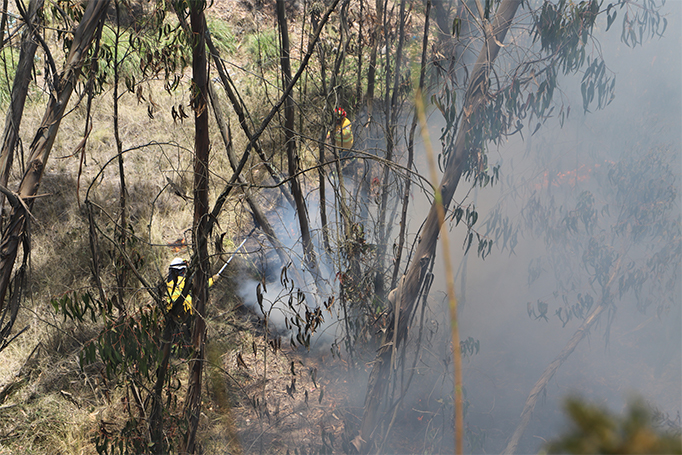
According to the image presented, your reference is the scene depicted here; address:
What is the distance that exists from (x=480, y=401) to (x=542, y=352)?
6.21ft

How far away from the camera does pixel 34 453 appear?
13.5 feet

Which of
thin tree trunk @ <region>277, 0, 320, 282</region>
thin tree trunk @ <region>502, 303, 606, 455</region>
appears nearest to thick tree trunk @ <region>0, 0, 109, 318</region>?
thin tree trunk @ <region>277, 0, 320, 282</region>

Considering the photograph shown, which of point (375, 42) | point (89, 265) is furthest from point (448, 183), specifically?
point (89, 265)

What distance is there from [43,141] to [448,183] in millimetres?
3021

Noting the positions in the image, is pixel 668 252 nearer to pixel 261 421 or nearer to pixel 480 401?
pixel 480 401

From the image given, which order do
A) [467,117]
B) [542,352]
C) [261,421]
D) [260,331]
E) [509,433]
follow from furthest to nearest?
[542,352] < [260,331] < [509,433] < [261,421] < [467,117]

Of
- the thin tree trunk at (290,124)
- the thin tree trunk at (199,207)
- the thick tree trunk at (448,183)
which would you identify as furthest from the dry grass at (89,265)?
the thick tree trunk at (448,183)

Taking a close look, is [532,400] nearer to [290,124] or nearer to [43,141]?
[290,124]

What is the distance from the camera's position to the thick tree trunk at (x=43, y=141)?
7.70 ft

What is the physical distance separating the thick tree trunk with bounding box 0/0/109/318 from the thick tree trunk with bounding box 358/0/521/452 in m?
2.60

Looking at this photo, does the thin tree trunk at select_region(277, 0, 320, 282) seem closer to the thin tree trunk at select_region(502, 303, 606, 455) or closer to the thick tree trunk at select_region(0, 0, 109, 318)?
the thick tree trunk at select_region(0, 0, 109, 318)

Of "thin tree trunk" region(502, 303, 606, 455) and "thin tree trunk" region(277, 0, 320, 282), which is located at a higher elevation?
"thin tree trunk" region(277, 0, 320, 282)

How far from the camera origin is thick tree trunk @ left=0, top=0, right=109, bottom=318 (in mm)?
2348

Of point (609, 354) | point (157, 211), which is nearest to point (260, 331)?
point (157, 211)
